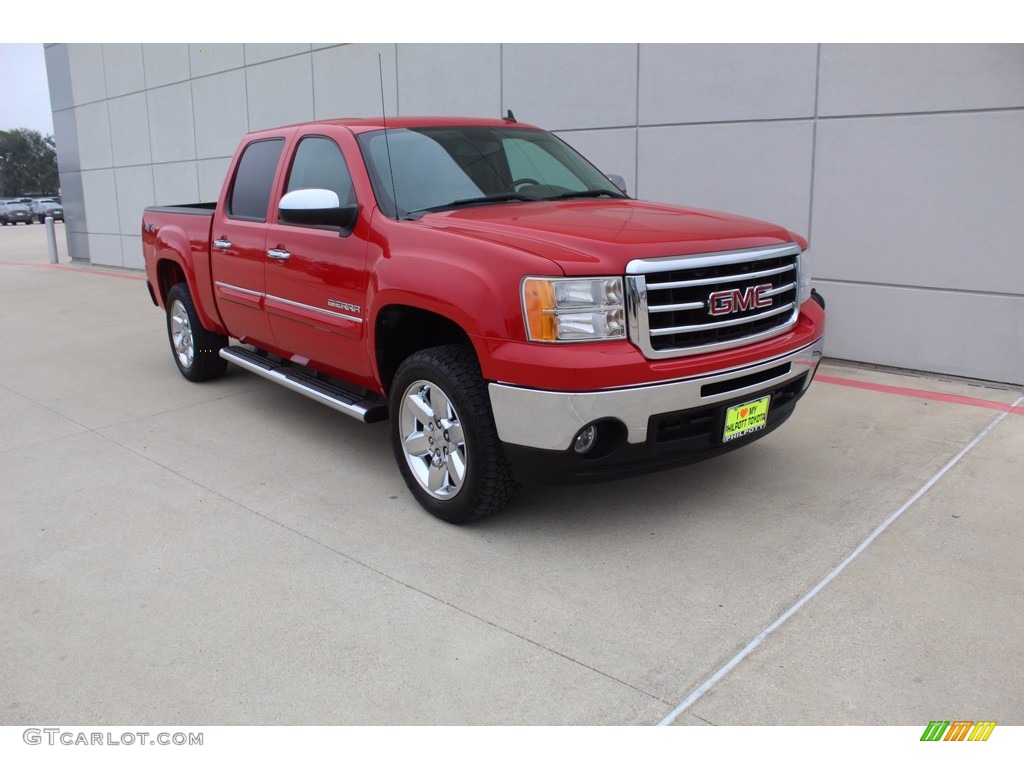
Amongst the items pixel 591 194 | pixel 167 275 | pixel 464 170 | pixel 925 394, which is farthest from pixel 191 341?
pixel 925 394

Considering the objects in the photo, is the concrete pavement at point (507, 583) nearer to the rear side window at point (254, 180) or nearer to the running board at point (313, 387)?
the running board at point (313, 387)

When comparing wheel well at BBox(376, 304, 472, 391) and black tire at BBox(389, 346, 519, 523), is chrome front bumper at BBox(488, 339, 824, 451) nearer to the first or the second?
black tire at BBox(389, 346, 519, 523)

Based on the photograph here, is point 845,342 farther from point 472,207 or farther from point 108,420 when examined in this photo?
point 108,420

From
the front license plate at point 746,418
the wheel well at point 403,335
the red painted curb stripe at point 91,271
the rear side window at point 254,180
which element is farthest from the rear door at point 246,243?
the red painted curb stripe at point 91,271

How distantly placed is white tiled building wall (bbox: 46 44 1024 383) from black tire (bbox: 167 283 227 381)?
416 cm

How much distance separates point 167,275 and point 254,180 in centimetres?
190

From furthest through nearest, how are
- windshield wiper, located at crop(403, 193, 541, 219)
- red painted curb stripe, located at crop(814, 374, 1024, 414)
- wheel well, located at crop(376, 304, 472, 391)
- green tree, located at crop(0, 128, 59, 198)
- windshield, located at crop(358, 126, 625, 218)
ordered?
green tree, located at crop(0, 128, 59, 198) < red painted curb stripe, located at crop(814, 374, 1024, 414) < windshield, located at crop(358, 126, 625, 218) < windshield wiper, located at crop(403, 193, 541, 219) < wheel well, located at crop(376, 304, 472, 391)

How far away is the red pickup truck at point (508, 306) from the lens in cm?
354

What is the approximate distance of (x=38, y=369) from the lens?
7746 mm

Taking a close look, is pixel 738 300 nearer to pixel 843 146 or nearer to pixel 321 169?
pixel 321 169

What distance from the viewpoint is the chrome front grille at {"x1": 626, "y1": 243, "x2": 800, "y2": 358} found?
3.58 metres

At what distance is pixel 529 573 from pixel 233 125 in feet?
39.6

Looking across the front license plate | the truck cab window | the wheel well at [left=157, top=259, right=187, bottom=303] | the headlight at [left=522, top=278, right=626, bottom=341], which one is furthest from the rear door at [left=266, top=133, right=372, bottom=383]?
the wheel well at [left=157, top=259, right=187, bottom=303]

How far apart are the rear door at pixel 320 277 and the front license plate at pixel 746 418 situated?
6.24ft
